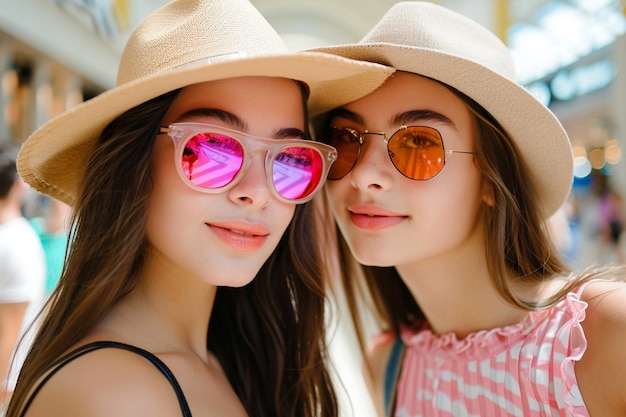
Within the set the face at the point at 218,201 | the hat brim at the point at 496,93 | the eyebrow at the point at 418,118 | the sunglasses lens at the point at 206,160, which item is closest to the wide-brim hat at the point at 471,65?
the hat brim at the point at 496,93

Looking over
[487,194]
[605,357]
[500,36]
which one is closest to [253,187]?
[487,194]

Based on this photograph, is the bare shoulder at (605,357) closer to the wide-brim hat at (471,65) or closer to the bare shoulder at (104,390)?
the wide-brim hat at (471,65)

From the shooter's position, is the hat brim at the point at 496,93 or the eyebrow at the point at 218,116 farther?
the hat brim at the point at 496,93

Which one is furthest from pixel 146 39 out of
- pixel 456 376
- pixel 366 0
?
pixel 366 0

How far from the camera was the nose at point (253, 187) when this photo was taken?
148 cm

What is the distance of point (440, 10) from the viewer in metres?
1.90

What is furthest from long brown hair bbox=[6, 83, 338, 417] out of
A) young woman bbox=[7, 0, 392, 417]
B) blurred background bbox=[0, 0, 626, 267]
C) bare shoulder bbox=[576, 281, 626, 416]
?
blurred background bbox=[0, 0, 626, 267]

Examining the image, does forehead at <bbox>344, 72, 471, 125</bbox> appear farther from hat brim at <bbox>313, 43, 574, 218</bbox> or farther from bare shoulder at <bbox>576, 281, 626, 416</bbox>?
bare shoulder at <bbox>576, 281, 626, 416</bbox>

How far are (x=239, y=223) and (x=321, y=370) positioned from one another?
72 centimetres

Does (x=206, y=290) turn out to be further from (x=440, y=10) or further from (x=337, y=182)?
(x=440, y=10)

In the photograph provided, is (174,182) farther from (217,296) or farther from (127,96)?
(217,296)

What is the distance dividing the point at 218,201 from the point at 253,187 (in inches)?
3.8

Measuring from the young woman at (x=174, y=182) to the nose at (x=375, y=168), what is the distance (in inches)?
5.6

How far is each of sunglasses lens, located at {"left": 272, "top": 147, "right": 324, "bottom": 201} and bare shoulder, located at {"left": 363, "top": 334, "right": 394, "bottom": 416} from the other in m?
0.93
